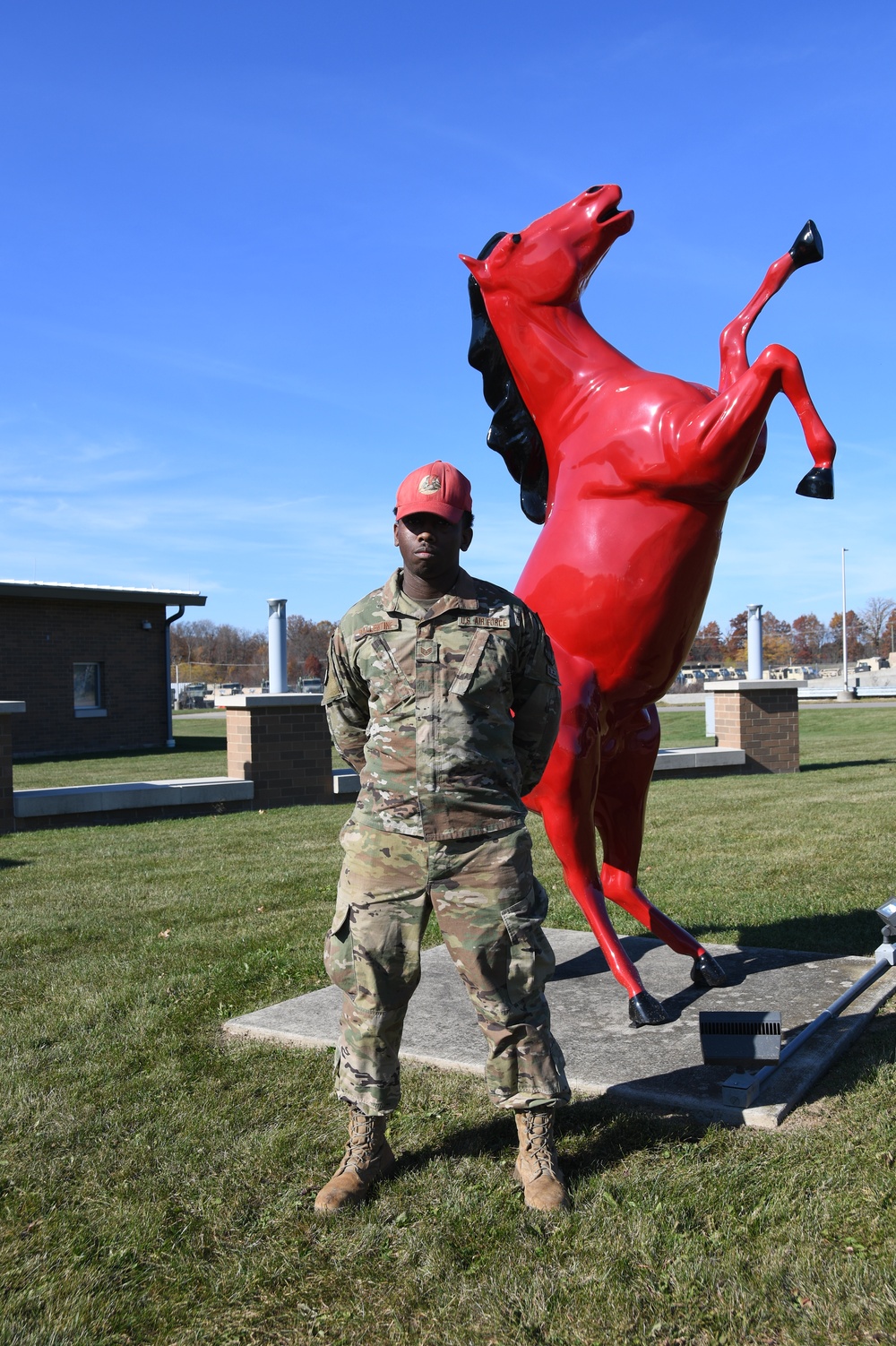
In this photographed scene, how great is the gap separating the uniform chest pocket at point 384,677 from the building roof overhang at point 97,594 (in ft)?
67.4

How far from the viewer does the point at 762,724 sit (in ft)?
52.3

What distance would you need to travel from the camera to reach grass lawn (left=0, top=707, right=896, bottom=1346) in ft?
8.25

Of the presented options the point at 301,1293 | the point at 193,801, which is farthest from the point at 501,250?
the point at 193,801

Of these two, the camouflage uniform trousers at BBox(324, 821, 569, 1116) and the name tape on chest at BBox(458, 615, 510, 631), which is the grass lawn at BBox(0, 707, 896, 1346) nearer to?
the camouflage uniform trousers at BBox(324, 821, 569, 1116)

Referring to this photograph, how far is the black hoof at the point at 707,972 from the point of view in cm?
484

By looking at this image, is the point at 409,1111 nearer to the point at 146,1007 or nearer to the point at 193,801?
the point at 146,1007

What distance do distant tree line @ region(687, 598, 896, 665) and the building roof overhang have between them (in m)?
73.8

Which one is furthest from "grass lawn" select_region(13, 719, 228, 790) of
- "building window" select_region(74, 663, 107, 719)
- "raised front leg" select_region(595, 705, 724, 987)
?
"raised front leg" select_region(595, 705, 724, 987)

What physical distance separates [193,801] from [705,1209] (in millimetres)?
10404

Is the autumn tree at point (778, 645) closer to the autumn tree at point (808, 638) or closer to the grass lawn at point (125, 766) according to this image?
the autumn tree at point (808, 638)

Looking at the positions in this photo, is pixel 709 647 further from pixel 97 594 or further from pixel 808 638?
pixel 97 594

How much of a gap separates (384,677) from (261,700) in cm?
1011

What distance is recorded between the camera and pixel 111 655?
23688mm

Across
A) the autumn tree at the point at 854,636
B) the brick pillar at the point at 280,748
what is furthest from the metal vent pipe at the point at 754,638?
the autumn tree at the point at 854,636
